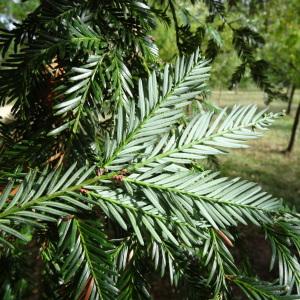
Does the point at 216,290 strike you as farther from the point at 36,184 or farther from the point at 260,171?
the point at 260,171

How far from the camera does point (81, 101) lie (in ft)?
2.75

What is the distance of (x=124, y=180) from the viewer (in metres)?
0.63

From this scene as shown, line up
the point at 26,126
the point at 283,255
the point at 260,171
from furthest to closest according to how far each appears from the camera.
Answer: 1. the point at 260,171
2. the point at 26,126
3. the point at 283,255

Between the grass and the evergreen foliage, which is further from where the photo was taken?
the grass

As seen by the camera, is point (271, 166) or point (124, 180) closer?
point (124, 180)

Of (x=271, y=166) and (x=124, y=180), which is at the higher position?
(x=124, y=180)

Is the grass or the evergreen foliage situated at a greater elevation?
the evergreen foliage

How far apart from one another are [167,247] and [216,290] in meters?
0.15

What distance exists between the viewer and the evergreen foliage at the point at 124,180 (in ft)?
2.02

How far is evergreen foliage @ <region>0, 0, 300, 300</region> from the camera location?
616 millimetres

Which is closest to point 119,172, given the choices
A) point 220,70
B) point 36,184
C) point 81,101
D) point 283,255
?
point 36,184

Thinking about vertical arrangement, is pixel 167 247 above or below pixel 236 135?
below

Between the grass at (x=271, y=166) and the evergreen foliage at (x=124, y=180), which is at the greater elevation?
the evergreen foliage at (x=124, y=180)

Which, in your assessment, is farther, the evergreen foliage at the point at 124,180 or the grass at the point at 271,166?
the grass at the point at 271,166
